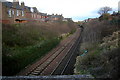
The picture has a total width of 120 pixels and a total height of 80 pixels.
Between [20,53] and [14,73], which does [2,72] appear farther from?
[20,53]

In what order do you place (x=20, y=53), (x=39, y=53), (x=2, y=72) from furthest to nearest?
(x=39, y=53), (x=20, y=53), (x=2, y=72)

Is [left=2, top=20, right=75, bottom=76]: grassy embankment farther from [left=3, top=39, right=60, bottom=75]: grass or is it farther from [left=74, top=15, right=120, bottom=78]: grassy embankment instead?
[left=74, top=15, right=120, bottom=78]: grassy embankment

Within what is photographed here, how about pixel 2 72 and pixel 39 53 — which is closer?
pixel 2 72

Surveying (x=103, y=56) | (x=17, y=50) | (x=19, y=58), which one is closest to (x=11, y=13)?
(x=17, y=50)

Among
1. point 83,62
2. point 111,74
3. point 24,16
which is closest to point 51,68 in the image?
point 83,62

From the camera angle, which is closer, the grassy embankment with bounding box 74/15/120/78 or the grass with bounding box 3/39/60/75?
the grassy embankment with bounding box 74/15/120/78

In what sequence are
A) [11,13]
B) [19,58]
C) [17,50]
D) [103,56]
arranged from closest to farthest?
[103,56] < [19,58] < [17,50] < [11,13]

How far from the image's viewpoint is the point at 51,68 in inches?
594

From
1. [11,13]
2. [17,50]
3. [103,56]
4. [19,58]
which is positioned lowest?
[19,58]

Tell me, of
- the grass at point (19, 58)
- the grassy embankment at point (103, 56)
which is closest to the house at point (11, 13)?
the grass at point (19, 58)

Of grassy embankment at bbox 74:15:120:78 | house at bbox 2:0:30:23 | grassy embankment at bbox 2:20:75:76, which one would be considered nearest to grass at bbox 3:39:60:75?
grassy embankment at bbox 2:20:75:76

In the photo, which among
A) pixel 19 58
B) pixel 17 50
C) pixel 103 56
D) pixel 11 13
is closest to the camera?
pixel 103 56

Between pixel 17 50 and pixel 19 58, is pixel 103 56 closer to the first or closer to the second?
pixel 19 58

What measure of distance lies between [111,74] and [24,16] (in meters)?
29.2
